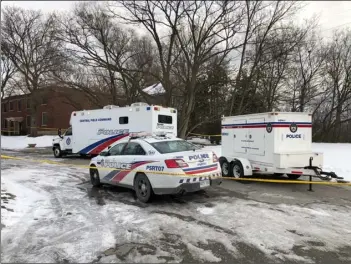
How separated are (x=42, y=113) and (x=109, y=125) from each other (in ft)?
120

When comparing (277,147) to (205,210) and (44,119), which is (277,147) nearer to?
(205,210)

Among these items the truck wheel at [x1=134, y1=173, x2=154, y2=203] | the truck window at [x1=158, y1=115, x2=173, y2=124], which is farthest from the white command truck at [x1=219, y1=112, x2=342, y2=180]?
the truck window at [x1=158, y1=115, x2=173, y2=124]

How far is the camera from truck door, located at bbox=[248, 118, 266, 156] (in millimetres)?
11914

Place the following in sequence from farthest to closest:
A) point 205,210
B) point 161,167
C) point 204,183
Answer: point 204,183 < point 161,167 < point 205,210

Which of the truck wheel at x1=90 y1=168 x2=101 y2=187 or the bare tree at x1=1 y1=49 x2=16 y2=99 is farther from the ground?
the bare tree at x1=1 y1=49 x2=16 y2=99

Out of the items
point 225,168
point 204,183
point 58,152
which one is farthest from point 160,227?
point 58,152

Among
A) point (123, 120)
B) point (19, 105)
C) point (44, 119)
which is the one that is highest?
point (19, 105)

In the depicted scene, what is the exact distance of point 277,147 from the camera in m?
11.4

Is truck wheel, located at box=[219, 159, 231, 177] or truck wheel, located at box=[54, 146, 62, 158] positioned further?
truck wheel, located at box=[54, 146, 62, 158]

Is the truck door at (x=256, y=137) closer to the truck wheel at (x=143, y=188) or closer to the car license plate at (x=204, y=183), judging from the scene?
the car license plate at (x=204, y=183)

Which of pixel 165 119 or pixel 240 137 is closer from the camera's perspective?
pixel 240 137

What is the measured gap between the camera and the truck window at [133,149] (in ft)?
29.7

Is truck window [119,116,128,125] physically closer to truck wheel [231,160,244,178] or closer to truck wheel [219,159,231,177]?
truck wheel [219,159,231,177]

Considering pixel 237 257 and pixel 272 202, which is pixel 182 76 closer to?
pixel 272 202
